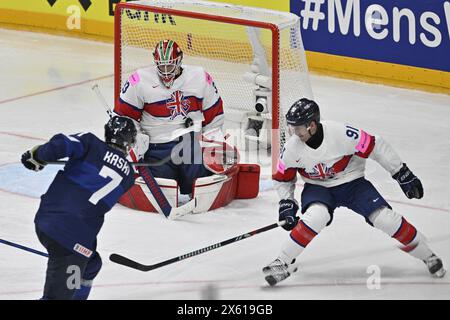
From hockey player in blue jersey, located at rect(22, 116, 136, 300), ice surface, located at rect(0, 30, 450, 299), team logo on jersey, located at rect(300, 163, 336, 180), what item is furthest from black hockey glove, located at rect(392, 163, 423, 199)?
hockey player in blue jersey, located at rect(22, 116, 136, 300)

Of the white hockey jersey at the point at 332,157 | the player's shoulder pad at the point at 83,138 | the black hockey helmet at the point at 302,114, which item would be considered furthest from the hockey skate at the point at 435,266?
the player's shoulder pad at the point at 83,138

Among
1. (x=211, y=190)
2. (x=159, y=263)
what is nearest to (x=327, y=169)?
(x=159, y=263)

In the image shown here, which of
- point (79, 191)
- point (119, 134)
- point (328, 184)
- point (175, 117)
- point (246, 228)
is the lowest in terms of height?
point (246, 228)

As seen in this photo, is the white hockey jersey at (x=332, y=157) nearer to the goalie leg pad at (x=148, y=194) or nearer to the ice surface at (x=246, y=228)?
the ice surface at (x=246, y=228)

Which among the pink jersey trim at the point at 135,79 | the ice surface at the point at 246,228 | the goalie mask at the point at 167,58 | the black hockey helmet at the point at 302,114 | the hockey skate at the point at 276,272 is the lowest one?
the ice surface at the point at 246,228

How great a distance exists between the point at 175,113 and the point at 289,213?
128 centimetres

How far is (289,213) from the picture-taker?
16.8 ft

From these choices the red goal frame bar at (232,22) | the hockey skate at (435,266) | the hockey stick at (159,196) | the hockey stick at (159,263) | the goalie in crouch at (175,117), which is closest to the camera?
the hockey stick at (159,263)

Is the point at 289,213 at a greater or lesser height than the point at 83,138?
lesser

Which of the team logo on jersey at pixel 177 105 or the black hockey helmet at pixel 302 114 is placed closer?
the black hockey helmet at pixel 302 114

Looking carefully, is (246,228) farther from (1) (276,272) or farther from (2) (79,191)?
(2) (79,191)

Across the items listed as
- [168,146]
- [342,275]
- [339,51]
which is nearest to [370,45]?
[339,51]

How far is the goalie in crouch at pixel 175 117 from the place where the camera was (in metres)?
6.12

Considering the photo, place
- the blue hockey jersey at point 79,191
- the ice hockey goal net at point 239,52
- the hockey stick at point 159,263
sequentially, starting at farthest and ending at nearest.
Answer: the ice hockey goal net at point 239,52, the hockey stick at point 159,263, the blue hockey jersey at point 79,191
